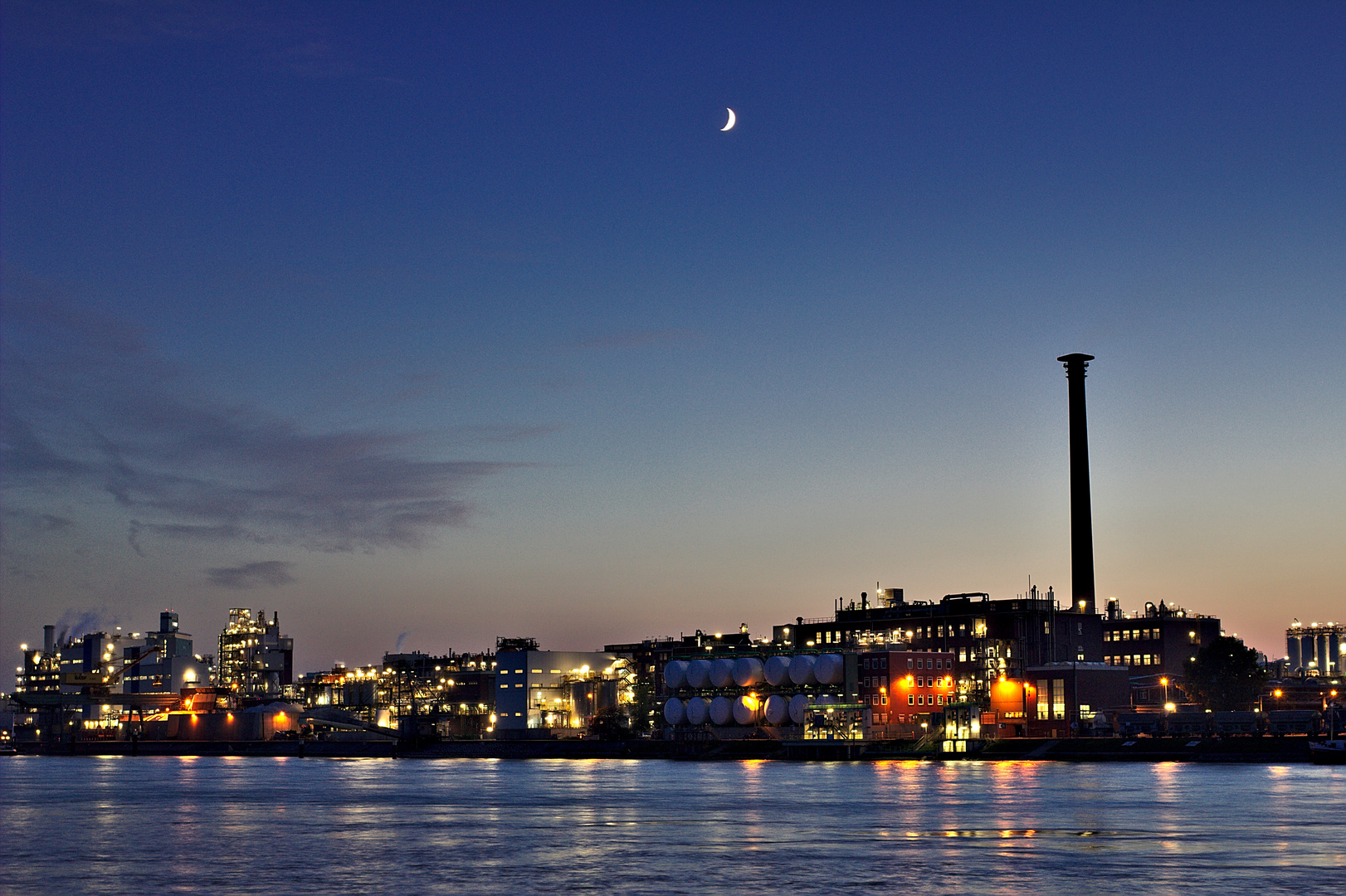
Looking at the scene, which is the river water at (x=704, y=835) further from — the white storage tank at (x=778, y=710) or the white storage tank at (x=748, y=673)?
the white storage tank at (x=748, y=673)

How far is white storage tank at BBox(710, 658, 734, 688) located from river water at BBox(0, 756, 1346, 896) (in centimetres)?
5545

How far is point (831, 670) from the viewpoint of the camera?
171 meters

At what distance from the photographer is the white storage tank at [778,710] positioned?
173375mm

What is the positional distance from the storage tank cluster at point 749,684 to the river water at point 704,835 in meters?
49.6

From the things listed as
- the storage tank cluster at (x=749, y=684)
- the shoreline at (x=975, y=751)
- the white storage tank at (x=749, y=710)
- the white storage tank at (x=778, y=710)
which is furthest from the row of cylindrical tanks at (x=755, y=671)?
the shoreline at (x=975, y=751)

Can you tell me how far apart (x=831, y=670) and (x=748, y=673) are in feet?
35.0

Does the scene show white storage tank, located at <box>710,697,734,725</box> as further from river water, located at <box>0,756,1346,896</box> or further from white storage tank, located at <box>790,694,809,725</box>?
river water, located at <box>0,756,1346,896</box>

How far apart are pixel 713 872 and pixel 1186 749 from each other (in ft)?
352

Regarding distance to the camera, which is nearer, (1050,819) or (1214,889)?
(1214,889)

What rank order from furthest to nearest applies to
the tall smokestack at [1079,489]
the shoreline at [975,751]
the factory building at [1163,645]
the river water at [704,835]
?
the factory building at [1163,645] → the tall smokestack at [1079,489] → the shoreline at [975,751] → the river water at [704,835]

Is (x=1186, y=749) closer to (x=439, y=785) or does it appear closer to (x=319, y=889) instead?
(x=439, y=785)

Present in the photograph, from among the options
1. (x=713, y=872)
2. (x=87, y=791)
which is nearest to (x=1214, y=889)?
(x=713, y=872)

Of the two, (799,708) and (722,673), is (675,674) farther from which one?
(799,708)

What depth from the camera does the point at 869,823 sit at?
235 ft
